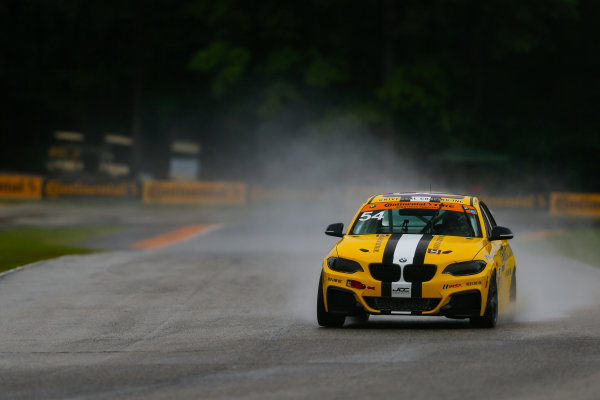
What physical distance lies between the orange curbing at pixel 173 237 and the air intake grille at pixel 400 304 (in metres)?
15.3

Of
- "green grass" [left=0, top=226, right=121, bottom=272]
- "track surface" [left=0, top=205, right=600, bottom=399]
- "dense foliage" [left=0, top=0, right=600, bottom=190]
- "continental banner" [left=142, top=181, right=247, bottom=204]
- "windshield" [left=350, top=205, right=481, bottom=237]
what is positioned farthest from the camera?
"dense foliage" [left=0, top=0, right=600, bottom=190]

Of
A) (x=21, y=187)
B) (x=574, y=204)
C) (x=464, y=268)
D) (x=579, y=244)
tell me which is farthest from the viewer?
(x=574, y=204)

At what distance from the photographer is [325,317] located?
12125mm

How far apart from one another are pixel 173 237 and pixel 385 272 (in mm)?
19116

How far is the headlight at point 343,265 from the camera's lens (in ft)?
39.0

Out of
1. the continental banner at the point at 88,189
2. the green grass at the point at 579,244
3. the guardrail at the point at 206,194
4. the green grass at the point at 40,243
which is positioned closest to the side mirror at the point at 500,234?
the green grass at the point at 40,243

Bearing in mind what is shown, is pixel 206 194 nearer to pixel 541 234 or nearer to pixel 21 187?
pixel 21 187

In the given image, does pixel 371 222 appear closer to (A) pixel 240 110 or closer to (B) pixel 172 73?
(A) pixel 240 110

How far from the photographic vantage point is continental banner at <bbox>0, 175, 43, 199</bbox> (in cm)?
4791

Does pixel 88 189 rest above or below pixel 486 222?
below

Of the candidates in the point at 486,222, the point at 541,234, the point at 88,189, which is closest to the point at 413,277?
the point at 486,222

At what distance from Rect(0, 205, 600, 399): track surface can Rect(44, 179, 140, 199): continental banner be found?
93.1ft

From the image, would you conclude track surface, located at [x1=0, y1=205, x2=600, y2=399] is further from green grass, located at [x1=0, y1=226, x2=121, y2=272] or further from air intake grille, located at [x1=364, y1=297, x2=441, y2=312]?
green grass, located at [x1=0, y1=226, x2=121, y2=272]

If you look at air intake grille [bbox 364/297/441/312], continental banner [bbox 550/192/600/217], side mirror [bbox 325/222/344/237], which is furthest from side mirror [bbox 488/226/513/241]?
continental banner [bbox 550/192/600/217]
